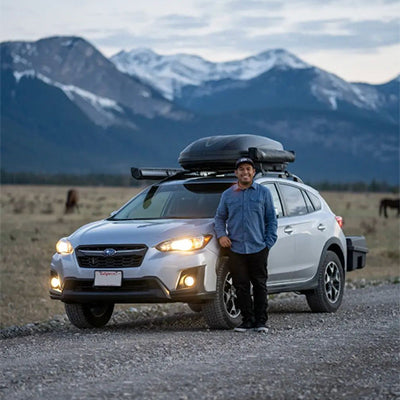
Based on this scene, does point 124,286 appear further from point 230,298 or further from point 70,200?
point 70,200

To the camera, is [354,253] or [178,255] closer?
[178,255]

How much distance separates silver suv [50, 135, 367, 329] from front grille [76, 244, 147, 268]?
0.04 feet

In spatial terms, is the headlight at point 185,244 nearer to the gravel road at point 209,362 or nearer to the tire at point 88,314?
the gravel road at point 209,362

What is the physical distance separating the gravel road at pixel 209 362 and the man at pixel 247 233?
1.36ft

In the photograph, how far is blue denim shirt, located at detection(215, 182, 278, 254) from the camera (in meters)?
11.8

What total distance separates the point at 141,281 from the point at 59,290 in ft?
3.45

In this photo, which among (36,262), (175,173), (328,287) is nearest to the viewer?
(175,173)

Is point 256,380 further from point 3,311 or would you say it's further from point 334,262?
point 3,311

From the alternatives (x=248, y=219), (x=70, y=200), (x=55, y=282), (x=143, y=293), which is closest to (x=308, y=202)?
(x=248, y=219)

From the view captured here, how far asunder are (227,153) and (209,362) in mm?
4348

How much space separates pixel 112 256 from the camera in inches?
463

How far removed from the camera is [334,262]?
14.3 metres

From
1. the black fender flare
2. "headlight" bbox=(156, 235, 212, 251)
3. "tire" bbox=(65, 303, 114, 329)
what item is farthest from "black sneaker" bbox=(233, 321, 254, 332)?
the black fender flare

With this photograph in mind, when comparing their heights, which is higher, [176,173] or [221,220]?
[176,173]
